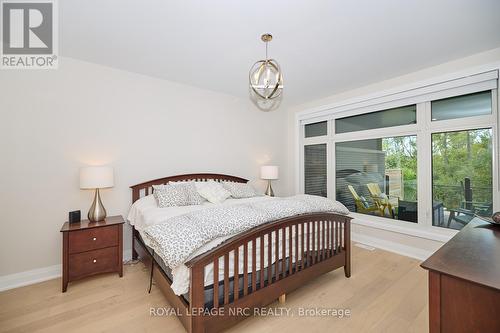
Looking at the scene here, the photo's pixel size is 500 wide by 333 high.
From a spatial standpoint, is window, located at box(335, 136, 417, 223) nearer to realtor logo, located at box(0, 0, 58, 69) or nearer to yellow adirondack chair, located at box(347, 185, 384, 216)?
yellow adirondack chair, located at box(347, 185, 384, 216)

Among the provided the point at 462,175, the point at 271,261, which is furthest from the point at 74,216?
the point at 462,175

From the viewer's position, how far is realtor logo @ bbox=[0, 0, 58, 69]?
1.86 metres

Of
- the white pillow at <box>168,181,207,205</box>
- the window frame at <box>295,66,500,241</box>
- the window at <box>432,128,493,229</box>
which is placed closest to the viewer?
the window frame at <box>295,66,500,241</box>

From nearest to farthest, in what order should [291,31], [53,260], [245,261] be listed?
[245,261] → [291,31] → [53,260]

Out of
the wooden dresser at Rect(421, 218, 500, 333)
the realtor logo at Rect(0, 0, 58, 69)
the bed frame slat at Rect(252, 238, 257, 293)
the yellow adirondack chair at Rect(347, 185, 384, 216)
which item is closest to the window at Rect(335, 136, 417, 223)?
the yellow adirondack chair at Rect(347, 185, 384, 216)

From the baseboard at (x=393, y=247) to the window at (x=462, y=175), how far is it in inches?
17.2

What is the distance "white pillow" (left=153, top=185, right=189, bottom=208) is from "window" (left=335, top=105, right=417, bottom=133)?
9.68 ft

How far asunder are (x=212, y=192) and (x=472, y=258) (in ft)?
8.33

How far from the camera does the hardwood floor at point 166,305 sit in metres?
1.70

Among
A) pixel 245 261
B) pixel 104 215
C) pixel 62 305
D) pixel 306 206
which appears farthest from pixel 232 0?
pixel 62 305

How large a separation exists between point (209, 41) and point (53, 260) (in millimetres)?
2983

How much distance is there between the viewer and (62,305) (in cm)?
196

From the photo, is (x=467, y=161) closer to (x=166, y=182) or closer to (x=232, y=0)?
(x=232, y=0)

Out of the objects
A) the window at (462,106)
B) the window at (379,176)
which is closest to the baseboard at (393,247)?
the window at (379,176)
